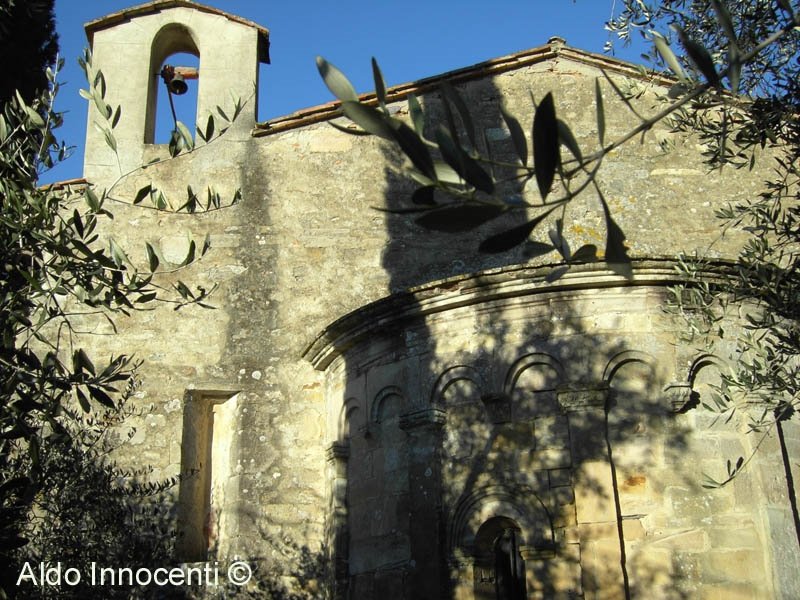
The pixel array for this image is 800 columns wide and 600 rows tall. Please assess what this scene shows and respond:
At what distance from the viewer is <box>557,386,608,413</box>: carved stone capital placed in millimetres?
6477

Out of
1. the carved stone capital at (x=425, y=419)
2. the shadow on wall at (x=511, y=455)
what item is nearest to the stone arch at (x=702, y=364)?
the shadow on wall at (x=511, y=455)

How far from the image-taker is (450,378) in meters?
7.13

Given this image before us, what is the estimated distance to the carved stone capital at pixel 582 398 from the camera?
21.2 feet

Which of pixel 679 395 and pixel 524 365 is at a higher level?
pixel 524 365

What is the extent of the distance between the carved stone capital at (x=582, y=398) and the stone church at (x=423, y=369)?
0.02m

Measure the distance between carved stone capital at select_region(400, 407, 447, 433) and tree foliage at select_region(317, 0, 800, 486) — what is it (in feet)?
6.21

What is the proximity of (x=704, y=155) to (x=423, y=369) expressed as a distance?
2.61 meters

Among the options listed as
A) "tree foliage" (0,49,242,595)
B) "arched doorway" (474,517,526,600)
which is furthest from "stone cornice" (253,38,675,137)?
"arched doorway" (474,517,526,600)

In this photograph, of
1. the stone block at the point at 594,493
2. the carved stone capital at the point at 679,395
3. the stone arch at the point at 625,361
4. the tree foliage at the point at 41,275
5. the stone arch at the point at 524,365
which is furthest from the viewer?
the stone arch at the point at 524,365

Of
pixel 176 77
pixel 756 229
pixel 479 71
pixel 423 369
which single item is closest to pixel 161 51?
pixel 176 77

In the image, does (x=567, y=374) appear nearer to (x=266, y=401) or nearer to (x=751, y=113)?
(x=751, y=113)

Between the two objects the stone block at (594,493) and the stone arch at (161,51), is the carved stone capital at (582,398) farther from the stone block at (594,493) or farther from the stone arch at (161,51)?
the stone arch at (161,51)

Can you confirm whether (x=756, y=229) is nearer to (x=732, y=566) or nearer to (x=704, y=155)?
(x=704, y=155)

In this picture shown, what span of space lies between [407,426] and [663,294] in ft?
6.99
